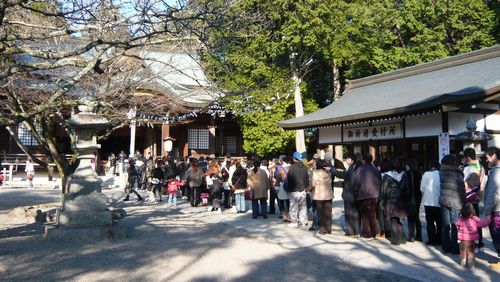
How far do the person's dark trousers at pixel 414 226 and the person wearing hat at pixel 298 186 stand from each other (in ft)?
7.30

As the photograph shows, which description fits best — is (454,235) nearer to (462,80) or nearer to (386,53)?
(462,80)

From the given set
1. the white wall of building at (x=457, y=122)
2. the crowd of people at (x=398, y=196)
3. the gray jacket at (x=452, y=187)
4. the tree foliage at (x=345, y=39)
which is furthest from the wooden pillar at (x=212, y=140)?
the gray jacket at (x=452, y=187)

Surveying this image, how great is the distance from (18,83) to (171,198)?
221 inches

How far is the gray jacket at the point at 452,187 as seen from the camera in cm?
616

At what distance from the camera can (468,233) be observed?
556 centimetres

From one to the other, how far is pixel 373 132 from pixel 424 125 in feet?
8.85

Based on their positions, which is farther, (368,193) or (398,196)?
(368,193)

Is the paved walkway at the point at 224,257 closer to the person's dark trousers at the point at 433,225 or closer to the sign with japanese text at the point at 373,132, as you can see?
the person's dark trousers at the point at 433,225

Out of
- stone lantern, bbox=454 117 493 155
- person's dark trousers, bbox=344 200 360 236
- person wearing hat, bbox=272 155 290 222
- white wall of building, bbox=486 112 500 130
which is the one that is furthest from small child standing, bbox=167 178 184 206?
white wall of building, bbox=486 112 500 130

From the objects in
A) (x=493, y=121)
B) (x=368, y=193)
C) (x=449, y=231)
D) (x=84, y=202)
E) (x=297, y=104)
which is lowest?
(x=449, y=231)

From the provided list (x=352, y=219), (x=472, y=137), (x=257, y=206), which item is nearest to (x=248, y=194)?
(x=257, y=206)

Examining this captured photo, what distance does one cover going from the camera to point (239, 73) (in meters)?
22.7

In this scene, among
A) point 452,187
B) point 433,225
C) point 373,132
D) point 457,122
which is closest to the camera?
point 452,187

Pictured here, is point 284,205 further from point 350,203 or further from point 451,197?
point 451,197
